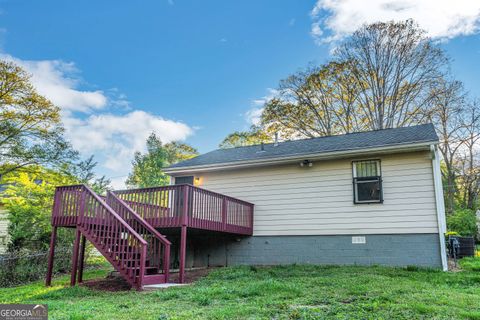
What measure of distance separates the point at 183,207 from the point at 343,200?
Result: 4.49 metres

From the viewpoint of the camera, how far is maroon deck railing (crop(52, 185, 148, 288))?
23.6ft

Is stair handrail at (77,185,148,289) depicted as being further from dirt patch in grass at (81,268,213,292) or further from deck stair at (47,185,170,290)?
dirt patch in grass at (81,268,213,292)

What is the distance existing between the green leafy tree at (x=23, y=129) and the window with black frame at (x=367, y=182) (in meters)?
11.9

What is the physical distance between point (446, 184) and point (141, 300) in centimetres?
2137

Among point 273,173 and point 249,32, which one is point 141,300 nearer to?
point 273,173

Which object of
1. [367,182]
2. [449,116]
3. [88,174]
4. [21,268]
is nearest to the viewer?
[21,268]

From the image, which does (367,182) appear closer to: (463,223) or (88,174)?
(463,223)

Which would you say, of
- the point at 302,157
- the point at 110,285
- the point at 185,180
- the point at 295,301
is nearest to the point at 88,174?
the point at 185,180

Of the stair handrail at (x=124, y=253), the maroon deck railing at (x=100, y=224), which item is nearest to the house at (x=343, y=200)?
the maroon deck railing at (x=100, y=224)

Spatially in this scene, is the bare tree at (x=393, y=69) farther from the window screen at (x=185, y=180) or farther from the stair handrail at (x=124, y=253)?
the stair handrail at (x=124, y=253)

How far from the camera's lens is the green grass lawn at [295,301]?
3.95 metres

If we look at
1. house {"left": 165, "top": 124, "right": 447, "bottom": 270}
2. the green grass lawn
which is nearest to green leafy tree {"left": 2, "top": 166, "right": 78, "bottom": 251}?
house {"left": 165, "top": 124, "right": 447, "bottom": 270}

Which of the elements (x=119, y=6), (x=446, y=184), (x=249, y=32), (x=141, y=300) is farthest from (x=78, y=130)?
Answer: (x=446, y=184)

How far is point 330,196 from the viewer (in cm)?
1001
